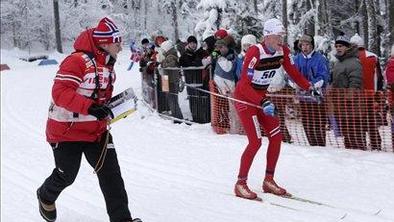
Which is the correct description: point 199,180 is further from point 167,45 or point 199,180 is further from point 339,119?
point 167,45

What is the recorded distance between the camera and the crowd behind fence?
7.38 meters

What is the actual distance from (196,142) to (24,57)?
1300 inches

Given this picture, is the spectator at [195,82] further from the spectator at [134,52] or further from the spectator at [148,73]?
the spectator at [134,52]

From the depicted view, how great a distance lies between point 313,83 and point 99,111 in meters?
4.18

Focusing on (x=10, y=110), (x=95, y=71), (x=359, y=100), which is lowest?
(x=10, y=110)

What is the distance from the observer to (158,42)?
485 inches

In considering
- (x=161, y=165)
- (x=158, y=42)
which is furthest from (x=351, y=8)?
(x=161, y=165)

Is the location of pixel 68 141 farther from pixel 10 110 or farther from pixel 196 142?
pixel 10 110

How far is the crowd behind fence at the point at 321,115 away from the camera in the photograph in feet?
24.2

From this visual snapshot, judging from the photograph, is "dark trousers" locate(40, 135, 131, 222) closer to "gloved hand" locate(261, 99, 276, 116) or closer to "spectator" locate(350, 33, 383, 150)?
"gloved hand" locate(261, 99, 276, 116)

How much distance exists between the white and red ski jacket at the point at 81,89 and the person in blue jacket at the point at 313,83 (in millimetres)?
3850

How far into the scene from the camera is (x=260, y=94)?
5672 millimetres

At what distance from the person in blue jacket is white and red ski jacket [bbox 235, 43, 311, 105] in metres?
2.02

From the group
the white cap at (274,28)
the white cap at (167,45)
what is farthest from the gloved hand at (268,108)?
the white cap at (167,45)
